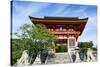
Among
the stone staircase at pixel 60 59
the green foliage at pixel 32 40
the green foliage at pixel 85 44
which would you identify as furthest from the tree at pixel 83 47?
the green foliage at pixel 32 40

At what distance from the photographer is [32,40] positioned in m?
2.70

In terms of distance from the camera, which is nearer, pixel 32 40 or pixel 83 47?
pixel 32 40

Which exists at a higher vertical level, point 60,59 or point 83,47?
point 83,47

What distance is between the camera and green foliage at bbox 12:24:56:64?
2608mm

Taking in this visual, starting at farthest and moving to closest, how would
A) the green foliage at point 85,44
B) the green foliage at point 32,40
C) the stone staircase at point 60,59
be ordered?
the green foliage at point 85,44 → the stone staircase at point 60,59 → the green foliage at point 32,40

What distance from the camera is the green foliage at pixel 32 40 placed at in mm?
2608

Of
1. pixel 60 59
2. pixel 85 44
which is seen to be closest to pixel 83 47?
pixel 85 44

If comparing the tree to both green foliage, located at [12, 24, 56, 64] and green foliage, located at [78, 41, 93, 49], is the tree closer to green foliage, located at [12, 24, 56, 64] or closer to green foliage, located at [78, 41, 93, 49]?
green foliage, located at [78, 41, 93, 49]

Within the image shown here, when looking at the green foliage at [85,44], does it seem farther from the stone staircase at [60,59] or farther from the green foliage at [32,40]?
the green foliage at [32,40]

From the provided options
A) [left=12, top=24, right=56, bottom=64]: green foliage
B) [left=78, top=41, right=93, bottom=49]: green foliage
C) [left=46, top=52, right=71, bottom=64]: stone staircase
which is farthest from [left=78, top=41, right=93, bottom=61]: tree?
[left=12, top=24, right=56, bottom=64]: green foliage

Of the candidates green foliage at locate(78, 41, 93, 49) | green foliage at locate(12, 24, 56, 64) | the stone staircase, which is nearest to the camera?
green foliage at locate(12, 24, 56, 64)

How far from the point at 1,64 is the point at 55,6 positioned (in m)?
1.04

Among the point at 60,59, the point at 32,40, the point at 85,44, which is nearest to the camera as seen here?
the point at 32,40

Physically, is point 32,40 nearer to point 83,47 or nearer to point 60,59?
point 60,59
